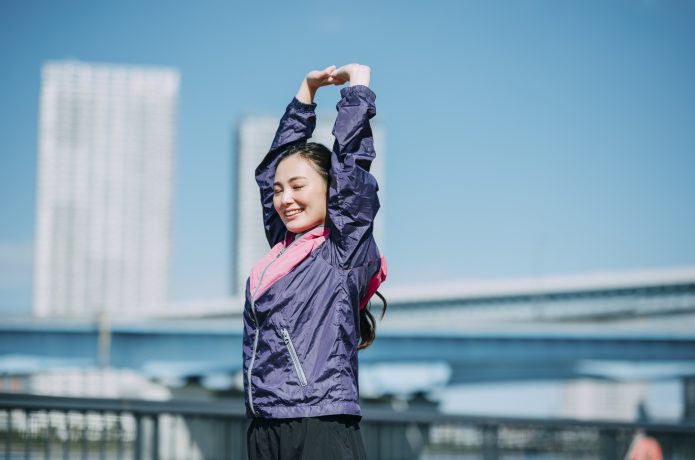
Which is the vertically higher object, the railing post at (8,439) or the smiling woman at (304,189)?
the smiling woman at (304,189)

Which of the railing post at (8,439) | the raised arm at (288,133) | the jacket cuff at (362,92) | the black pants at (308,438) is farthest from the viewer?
the railing post at (8,439)

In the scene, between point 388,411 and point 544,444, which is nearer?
point 388,411

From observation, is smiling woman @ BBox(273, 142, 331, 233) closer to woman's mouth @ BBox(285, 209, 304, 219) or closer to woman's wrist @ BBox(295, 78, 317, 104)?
woman's mouth @ BBox(285, 209, 304, 219)

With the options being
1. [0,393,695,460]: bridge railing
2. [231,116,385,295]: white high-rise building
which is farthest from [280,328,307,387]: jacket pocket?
[231,116,385,295]: white high-rise building

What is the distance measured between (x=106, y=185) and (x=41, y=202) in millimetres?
12791

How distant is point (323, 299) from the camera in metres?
2.65

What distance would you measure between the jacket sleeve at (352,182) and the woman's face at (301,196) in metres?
0.12

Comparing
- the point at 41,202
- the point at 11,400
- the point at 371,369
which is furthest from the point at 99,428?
the point at 41,202

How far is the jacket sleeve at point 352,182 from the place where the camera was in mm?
2688

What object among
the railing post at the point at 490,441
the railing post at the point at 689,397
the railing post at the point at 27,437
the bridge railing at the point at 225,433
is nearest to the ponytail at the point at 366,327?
the bridge railing at the point at 225,433

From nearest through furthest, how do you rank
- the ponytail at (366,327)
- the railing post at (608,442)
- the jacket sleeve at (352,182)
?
the jacket sleeve at (352,182) < the ponytail at (366,327) < the railing post at (608,442)

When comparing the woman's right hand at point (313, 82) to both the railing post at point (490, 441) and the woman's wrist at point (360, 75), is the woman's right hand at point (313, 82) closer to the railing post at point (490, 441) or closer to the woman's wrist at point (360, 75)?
the woman's wrist at point (360, 75)

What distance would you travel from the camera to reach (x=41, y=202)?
16050cm

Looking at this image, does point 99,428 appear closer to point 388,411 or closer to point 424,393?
point 388,411
